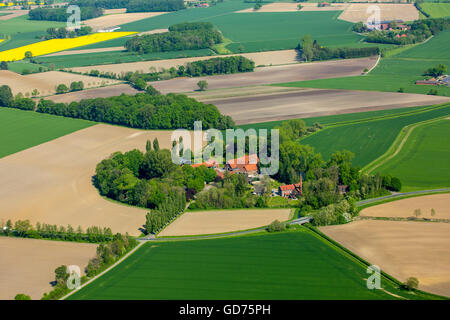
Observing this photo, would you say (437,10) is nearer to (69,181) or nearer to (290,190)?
(290,190)

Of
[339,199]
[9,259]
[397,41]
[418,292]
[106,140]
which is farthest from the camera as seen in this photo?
[397,41]

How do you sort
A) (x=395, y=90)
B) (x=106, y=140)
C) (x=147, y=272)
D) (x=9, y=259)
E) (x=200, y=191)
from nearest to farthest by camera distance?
1. (x=147, y=272)
2. (x=9, y=259)
3. (x=200, y=191)
4. (x=106, y=140)
5. (x=395, y=90)

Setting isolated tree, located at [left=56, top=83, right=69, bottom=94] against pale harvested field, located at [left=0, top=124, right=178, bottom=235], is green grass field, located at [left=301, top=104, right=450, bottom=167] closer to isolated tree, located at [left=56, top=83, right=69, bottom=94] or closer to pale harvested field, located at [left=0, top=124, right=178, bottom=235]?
pale harvested field, located at [left=0, top=124, right=178, bottom=235]

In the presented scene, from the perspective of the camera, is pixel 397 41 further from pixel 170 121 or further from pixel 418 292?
pixel 418 292

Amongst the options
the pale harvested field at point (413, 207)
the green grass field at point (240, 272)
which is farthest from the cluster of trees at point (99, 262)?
the pale harvested field at point (413, 207)

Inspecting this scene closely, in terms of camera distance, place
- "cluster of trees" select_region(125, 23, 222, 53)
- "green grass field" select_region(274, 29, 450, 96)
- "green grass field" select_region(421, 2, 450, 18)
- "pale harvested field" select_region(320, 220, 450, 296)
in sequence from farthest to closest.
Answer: "green grass field" select_region(421, 2, 450, 18) → "cluster of trees" select_region(125, 23, 222, 53) → "green grass field" select_region(274, 29, 450, 96) → "pale harvested field" select_region(320, 220, 450, 296)

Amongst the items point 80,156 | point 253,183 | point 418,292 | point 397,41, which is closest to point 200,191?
point 253,183

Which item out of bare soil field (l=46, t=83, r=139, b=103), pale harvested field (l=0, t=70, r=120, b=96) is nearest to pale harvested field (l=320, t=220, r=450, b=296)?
bare soil field (l=46, t=83, r=139, b=103)
